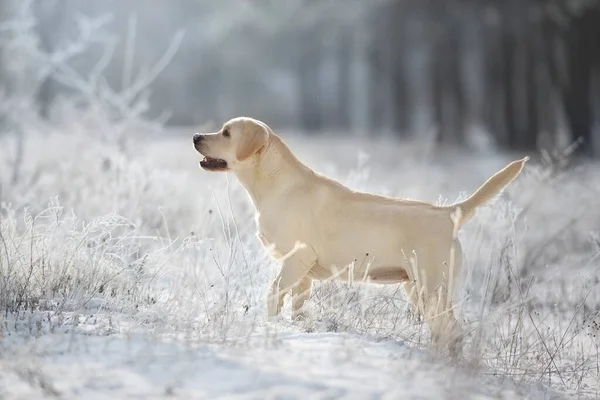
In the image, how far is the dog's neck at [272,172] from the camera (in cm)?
586

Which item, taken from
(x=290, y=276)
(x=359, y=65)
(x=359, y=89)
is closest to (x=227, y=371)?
(x=290, y=276)

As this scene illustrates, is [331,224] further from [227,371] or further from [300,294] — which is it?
[227,371]

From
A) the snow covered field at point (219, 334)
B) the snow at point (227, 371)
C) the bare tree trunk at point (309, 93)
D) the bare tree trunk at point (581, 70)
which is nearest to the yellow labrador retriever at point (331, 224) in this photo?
the snow covered field at point (219, 334)

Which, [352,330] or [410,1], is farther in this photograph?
[410,1]

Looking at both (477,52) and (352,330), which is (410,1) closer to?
(477,52)

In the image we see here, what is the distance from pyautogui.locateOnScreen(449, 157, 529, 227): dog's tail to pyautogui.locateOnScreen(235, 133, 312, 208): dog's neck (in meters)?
1.02

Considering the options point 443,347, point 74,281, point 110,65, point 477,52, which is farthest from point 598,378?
point 110,65

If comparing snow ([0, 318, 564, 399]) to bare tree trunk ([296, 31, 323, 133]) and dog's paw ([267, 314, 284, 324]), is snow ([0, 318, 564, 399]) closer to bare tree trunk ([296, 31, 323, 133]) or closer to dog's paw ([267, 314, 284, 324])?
dog's paw ([267, 314, 284, 324])

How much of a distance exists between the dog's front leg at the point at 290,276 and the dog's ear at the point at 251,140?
72 centimetres

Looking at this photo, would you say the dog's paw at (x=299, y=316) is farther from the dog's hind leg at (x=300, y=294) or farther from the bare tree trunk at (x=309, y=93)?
the bare tree trunk at (x=309, y=93)

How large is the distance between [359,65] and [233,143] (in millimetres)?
38934

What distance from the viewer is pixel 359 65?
1740 inches

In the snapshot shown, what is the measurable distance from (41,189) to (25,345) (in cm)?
587

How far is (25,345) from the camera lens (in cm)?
461
